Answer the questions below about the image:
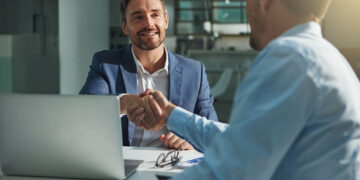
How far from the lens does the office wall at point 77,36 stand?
4.61m

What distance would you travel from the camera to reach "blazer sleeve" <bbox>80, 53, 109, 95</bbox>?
6.56ft

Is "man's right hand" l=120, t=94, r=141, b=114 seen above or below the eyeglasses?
above

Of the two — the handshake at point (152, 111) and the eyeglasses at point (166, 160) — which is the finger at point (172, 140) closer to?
the handshake at point (152, 111)

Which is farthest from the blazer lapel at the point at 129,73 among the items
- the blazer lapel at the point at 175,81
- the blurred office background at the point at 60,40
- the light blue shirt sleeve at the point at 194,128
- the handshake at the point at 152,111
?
the blurred office background at the point at 60,40

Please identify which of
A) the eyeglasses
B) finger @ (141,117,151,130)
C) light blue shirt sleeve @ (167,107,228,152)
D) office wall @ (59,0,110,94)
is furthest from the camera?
office wall @ (59,0,110,94)

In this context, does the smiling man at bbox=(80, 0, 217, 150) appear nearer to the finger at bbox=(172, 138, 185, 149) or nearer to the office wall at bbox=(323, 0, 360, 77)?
the finger at bbox=(172, 138, 185, 149)

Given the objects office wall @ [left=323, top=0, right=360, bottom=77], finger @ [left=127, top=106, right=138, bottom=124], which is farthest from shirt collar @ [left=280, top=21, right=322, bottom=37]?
office wall @ [left=323, top=0, right=360, bottom=77]

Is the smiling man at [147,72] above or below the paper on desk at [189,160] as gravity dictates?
above

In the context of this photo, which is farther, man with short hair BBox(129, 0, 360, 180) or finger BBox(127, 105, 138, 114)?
finger BBox(127, 105, 138, 114)

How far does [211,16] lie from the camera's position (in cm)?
1350

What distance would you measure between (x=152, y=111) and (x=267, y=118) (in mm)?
816

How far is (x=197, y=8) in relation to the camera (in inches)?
532

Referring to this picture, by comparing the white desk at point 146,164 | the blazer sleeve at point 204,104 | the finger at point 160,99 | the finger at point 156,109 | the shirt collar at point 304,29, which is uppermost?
the shirt collar at point 304,29

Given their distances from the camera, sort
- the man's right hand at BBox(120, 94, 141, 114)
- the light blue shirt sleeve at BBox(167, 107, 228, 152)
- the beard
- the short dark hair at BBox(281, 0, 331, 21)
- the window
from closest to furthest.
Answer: the short dark hair at BBox(281, 0, 331, 21)
the light blue shirt sleeve at BBox(167, 107, 228, 152)
the man's right hand at BBox(120, 94, 141, 114)
the beard
the window
